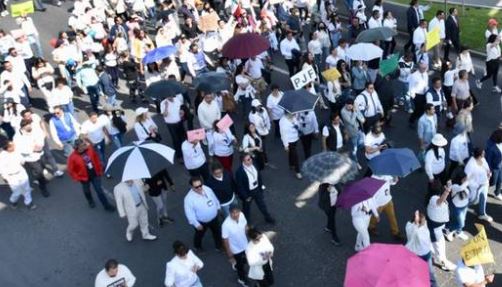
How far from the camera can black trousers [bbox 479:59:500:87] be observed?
48.8 feet

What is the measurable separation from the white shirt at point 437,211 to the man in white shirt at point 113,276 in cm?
476

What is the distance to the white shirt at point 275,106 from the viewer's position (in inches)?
516

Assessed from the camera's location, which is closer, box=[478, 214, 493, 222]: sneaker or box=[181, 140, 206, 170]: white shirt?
Result: box=[478, 214, 493, 222]: sneaker

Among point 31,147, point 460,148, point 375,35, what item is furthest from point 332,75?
point 31,147

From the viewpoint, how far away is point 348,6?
838 inches

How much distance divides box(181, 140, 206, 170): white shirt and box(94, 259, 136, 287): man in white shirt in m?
3.50

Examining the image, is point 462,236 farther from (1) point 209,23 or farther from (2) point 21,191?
(1) point 209,23

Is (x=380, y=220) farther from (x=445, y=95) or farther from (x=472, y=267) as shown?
(x=445, y=95)

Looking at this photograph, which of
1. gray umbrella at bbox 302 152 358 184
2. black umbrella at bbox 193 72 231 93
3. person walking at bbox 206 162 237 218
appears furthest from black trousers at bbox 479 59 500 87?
person walking at bbox 206 162 237 218

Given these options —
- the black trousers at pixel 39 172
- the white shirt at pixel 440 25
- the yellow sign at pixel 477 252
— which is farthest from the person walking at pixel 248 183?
the white shirt at pixel 440 25

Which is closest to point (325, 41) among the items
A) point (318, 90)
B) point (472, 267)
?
point (318, 90)

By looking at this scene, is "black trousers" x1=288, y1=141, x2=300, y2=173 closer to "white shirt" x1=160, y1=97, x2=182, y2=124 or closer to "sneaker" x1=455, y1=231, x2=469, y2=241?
"white shirt" x1=160, y1=97, x2=182, y2=124

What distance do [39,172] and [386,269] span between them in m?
8.24

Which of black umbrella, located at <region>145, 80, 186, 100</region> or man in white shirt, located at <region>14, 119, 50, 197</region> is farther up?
black umbrella, located at <region>145, 80, 186, 100</region>
